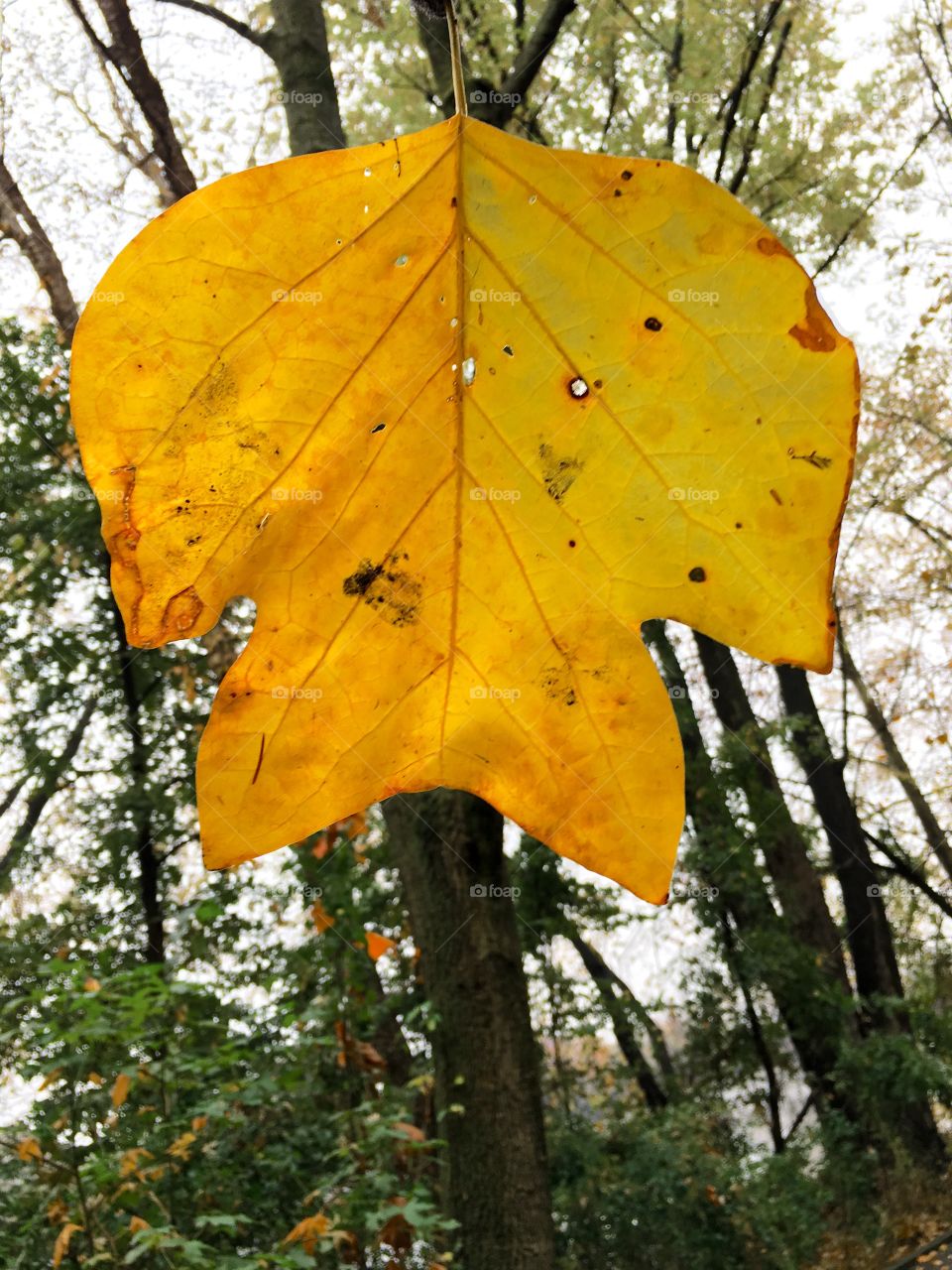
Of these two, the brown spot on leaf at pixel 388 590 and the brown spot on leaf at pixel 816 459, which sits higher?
the brown spot on leaf at pixel 388 590

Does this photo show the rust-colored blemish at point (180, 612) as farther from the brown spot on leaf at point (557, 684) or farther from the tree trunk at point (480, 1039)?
the tree trunk at point (480, 1039)

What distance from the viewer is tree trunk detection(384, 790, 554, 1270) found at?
359 centimetres

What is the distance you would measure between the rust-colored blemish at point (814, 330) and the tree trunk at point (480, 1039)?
146 inches

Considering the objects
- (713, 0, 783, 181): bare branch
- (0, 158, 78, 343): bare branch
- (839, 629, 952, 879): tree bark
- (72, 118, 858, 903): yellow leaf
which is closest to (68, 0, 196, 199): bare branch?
(0, 158, 78, 343): bare branch

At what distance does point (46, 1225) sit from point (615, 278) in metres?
3.70

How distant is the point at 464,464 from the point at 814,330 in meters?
0.17

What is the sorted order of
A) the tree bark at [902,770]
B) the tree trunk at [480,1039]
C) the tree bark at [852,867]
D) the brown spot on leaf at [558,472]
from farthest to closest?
1. the tree bark at [902,770]
2. the tree bark at [852,867]
3. the tree trunk at [480,1039]
4. the brown spot on leaf at [558,472]

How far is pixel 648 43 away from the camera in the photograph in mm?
8484

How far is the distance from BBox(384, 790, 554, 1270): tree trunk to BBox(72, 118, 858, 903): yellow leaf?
11.7ft

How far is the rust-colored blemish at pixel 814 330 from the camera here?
15.9 inches

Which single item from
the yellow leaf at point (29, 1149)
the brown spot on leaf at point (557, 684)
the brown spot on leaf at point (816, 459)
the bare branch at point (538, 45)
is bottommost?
the brown spot on leaf at point (557, 684)

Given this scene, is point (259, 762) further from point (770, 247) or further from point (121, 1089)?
point (121, 1089)

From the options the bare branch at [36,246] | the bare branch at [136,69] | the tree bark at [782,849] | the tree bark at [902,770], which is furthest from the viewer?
the tree bark at [902,770]

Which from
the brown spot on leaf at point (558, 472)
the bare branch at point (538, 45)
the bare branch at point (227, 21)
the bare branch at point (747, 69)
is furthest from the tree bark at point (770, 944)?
the brown spot on leaf at point (558, 472)
